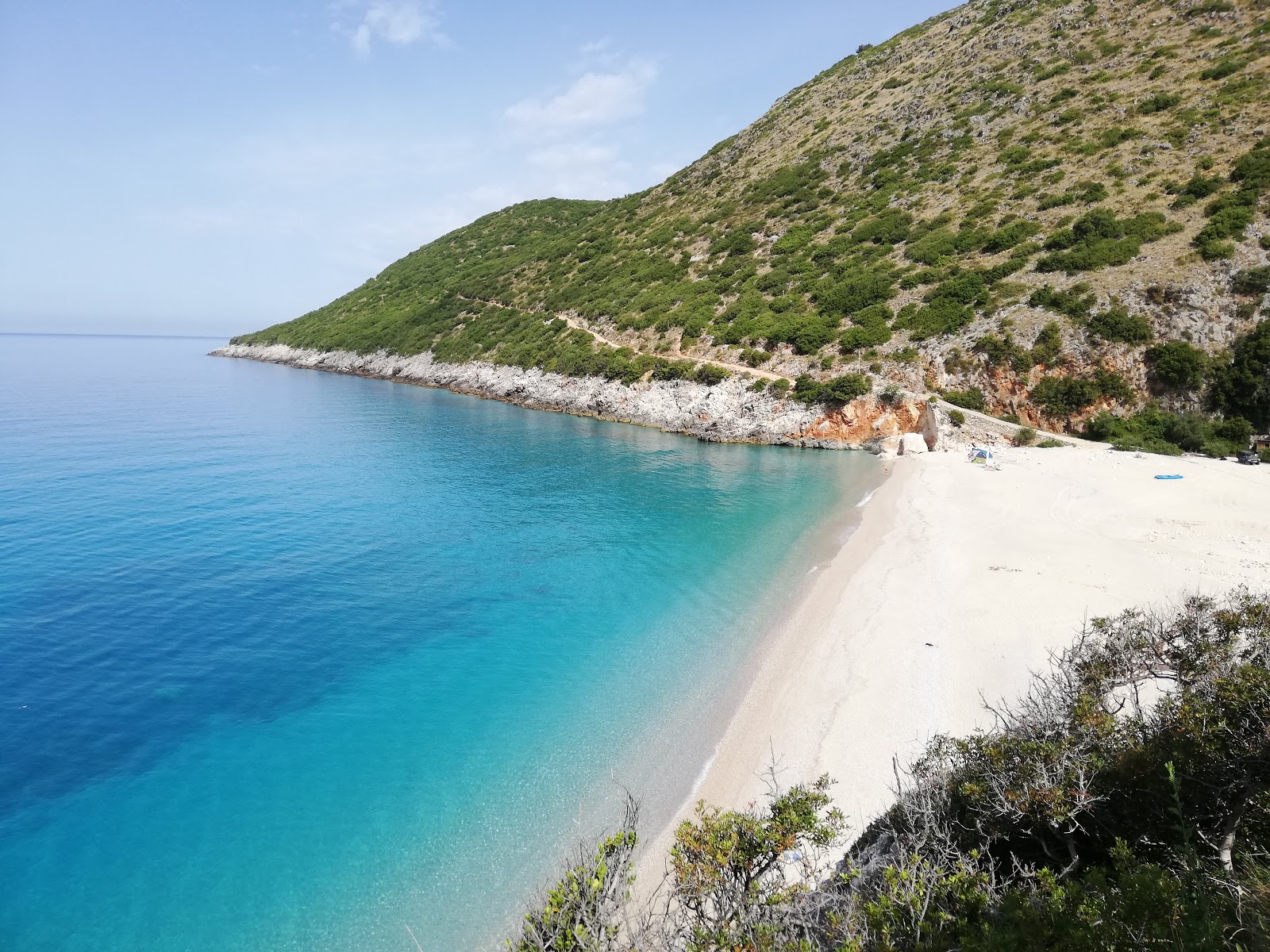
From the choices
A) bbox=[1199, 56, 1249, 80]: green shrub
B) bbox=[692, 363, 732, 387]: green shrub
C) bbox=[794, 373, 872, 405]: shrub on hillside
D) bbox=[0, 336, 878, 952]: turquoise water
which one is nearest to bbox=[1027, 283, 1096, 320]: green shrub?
bbox=[794, 373, 872, 405]: shrub on hillside

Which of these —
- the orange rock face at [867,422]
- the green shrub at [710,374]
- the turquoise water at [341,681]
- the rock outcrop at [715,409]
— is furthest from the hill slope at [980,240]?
the turquoise water at [341,681]

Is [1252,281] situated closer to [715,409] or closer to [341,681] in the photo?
[715,409]

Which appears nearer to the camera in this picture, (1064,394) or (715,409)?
(1064,394)

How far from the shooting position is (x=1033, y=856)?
21.3 feet

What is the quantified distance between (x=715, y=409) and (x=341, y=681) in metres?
38.9

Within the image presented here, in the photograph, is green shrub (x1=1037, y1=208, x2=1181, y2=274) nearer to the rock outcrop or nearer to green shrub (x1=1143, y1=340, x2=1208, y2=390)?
green shrub (x1=1143, y1=340, x2=1208, y2=390)

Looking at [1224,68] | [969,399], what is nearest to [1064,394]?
[969,399]

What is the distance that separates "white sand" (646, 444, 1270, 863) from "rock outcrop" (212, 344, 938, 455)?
14012 mm

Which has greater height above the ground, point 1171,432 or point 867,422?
point 1171,432

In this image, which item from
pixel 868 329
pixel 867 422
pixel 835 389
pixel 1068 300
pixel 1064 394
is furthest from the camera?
pixel 868 329

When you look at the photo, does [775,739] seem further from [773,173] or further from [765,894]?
[773,173]

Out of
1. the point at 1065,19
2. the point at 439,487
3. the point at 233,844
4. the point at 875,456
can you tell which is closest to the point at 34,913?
the point at 233,844

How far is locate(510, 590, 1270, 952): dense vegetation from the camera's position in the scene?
13.6 feet

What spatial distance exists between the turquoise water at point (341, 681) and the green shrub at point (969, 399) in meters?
14.6
